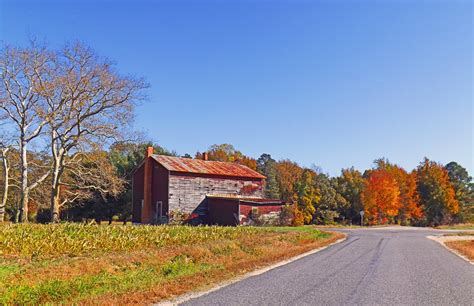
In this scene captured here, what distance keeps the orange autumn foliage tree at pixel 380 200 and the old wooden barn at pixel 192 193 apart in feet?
79.3

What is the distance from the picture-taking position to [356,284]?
989cm

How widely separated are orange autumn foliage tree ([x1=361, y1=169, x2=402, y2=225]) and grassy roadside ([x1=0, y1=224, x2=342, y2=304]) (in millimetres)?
44132

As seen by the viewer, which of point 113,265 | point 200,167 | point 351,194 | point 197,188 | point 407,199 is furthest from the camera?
point 407,199

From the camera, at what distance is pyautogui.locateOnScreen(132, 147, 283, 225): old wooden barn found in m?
37.9

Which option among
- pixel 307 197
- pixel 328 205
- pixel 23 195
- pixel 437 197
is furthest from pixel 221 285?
pixel 437 197

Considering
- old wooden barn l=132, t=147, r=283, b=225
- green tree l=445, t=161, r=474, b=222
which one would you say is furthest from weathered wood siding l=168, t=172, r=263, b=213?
green tree l=445, t=161, r=474, b=222

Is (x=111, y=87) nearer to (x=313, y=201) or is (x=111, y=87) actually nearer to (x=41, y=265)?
(x=41, y=265)

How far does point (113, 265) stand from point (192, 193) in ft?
90.9

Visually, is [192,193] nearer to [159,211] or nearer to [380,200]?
[159,211]

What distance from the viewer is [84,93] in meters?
30.4

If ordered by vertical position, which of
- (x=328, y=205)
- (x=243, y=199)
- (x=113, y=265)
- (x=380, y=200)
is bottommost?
(x=113, y=265)

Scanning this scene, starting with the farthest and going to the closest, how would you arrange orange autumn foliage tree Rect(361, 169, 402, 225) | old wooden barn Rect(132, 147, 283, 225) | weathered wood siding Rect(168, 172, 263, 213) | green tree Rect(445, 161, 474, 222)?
1. green tree Rect(445, 161, 474, 222)
2. orange autumn foliage tree Rect(361, 169, 402, 225)
3. weathered wood siding Rect(168, 172, 263, 213)
4. old wooden barn Rect(132, 147, 283, 225)

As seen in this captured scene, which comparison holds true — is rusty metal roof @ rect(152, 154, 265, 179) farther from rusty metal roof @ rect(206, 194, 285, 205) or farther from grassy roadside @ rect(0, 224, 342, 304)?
grassy roadside @ rect(0, 224, 342, 304)

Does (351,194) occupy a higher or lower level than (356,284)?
higher
